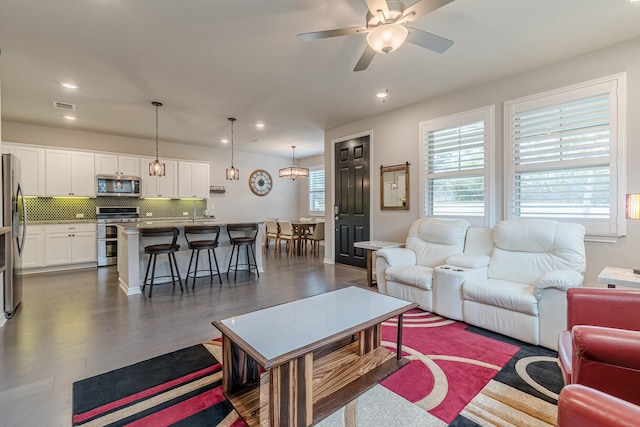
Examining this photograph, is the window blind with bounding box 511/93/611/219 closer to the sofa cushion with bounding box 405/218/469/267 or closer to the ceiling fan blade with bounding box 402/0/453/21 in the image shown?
the sofa cushion with bounding box 405/218/469/267

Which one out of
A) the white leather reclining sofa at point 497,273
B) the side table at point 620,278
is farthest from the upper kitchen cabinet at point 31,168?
the side table at point 620,278

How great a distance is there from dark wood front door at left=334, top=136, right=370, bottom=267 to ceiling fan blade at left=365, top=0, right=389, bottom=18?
3.47m

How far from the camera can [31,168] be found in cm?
530

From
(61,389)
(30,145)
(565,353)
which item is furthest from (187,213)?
(565,353)

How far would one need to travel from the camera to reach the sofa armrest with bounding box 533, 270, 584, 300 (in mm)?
2422

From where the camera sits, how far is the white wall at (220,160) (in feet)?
18.8

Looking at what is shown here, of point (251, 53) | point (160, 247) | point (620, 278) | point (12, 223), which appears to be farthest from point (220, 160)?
point (620, 278)

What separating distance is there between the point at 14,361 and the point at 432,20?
4.41 metres

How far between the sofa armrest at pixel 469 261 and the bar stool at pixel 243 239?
311cm

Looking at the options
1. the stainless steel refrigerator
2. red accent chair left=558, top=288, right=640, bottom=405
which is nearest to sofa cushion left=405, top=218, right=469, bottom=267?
red accent chair left=558, top=288, right=640, bottom=405

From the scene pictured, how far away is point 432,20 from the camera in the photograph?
263 cm

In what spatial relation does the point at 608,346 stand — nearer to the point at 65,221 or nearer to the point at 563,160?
the point at 563,160

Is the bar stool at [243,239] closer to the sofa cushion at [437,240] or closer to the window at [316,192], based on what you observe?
the sofa cushion at [437,240]

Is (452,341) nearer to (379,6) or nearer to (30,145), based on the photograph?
(379,6)
